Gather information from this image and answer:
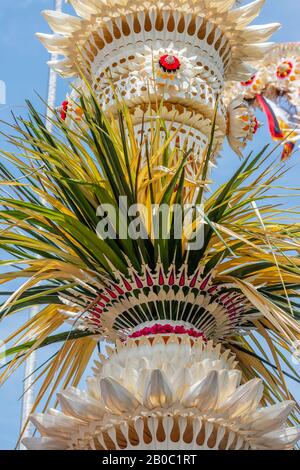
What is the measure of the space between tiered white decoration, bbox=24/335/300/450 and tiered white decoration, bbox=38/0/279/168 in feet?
6.92

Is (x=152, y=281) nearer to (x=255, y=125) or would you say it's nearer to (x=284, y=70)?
(x=255, y=125)

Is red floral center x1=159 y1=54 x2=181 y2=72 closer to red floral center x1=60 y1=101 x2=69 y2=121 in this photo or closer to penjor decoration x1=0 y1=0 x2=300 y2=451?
penjor decoration x1=0 y1=0 x2=300 y2=451

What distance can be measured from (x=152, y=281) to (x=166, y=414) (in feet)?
3.04

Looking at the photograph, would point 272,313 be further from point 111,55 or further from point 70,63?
point 70,63

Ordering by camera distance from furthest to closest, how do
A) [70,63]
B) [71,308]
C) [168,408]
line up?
[70,63] < [71,308] < [168,408]

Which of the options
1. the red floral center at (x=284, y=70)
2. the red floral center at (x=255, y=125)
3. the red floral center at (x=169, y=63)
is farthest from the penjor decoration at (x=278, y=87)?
the red floral center at (x=169, y=63)

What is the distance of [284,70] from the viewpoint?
1118 centimetres

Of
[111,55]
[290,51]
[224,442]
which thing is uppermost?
[290,51]

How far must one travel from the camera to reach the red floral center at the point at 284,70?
11.2 meters

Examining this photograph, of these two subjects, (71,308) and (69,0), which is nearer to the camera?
(71,308)

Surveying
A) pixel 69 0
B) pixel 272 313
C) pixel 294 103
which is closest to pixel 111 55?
pixel 69 0

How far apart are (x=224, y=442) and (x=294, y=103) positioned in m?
7.13

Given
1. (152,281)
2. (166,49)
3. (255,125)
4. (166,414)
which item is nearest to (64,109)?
(166,49)

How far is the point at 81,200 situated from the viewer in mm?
4984
